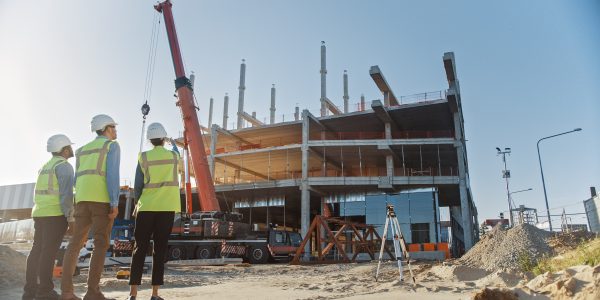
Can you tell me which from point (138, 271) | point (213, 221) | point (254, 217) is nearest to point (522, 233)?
point (138, 271)

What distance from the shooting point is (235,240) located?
18.8m

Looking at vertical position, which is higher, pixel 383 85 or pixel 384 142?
pixel 383 85

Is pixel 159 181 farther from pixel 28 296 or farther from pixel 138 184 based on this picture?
pixel 28 296

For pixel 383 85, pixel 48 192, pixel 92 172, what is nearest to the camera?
pixel 92 172

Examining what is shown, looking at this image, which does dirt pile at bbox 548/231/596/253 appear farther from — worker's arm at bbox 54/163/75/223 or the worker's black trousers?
worker's arm at bbox 54/163/75/223

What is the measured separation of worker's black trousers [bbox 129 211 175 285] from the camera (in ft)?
12.3

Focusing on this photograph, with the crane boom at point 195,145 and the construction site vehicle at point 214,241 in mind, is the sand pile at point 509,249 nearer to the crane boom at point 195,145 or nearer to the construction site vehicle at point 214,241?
the construction site vehicle at point 214,241

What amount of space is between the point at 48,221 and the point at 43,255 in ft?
1.09

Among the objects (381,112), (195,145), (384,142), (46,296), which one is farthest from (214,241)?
(381,112)

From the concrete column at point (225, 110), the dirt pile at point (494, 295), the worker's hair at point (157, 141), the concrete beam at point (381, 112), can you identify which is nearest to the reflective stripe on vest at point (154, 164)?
the worker's hair at point (157, 141)

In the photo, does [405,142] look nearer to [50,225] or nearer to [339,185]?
[339,185]

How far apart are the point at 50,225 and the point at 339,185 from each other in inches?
1105

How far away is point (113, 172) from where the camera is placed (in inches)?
157

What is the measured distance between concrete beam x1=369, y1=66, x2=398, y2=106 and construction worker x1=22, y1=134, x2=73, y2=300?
2685 cm
